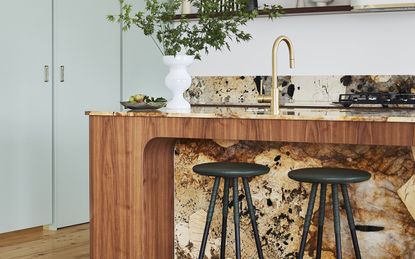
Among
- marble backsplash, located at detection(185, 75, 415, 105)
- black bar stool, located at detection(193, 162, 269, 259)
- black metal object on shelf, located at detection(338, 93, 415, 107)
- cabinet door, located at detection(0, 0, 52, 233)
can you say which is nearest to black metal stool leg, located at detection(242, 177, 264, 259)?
black bar stool, located at detection(193, 162, 269, 259)

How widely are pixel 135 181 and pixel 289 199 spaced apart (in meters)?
0.73

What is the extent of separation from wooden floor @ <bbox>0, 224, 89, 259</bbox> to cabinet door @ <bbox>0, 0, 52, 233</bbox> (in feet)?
0.29

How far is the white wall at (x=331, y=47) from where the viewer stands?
4.76 metres

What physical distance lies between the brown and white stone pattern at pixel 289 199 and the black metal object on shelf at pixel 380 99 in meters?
1.66

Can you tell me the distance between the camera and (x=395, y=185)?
296 centimetres

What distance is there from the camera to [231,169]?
2.98m

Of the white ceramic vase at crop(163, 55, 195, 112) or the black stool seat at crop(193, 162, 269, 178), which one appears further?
the white ceramic vase at crop(163, 55, 195, 112)

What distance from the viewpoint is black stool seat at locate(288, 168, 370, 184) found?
2738mm

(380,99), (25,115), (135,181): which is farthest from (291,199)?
(25,115)

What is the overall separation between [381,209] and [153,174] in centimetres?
108

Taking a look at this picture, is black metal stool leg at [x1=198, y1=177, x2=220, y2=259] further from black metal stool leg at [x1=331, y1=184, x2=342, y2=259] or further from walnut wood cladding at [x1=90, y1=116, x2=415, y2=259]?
black metal stool leg at [x1=331, y1=184, x2=342, y2=259]

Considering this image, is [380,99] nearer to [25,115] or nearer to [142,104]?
[142,104]

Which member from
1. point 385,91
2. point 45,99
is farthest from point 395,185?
point 45,99

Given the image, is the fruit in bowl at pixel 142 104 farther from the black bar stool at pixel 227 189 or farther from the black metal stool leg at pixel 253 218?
the black metal stool leg at pixel 253 218
